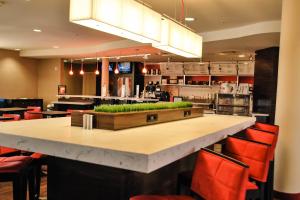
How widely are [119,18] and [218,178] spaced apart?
5.44 ft

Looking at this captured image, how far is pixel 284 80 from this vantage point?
3969 mm

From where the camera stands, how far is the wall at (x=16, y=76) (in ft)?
37.4

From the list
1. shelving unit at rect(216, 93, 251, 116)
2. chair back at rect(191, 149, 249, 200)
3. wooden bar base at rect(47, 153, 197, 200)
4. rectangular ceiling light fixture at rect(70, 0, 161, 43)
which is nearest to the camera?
chair back at rect(191, 149, 249, 200)

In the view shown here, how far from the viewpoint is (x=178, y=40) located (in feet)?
12.1

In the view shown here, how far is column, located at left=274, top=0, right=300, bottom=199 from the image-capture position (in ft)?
12.7

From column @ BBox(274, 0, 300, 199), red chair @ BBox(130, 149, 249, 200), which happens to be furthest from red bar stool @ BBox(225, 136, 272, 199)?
column @ BBox(274, 0, 300, 199)

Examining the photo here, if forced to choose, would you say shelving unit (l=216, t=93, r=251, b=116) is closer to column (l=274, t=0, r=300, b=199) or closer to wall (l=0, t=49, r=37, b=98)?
column (l=274, t=0, r=300, b=199)

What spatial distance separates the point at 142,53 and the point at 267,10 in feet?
16.5

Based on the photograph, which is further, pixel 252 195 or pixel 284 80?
pixel 284 80

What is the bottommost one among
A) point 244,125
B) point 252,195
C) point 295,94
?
point 252,195

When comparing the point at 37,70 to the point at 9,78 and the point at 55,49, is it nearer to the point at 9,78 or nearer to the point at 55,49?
the point at 9,78

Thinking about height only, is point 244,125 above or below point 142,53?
below

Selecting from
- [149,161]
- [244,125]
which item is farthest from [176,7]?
[149,161]

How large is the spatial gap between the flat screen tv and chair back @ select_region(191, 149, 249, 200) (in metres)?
11.4
